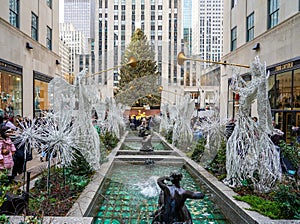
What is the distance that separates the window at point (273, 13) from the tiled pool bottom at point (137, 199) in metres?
11.3

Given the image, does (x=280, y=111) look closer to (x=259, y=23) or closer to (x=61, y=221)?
(x=259, y=23)

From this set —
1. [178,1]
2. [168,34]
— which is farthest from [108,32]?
[178,1]

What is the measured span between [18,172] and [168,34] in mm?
50097

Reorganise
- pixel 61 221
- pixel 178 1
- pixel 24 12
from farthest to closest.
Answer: pixel 178 1 < pixel 24 12 < pixel 61 221

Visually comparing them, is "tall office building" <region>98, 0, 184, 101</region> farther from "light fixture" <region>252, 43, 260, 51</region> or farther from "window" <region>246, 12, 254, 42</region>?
"light fixture" <region>252, 43, 260, 51</region>

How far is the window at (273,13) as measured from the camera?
17094 mm

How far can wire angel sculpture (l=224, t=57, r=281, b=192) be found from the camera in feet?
21.4

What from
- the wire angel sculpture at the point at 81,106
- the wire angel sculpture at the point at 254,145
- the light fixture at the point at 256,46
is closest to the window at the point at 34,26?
the wire angel sculpture at the point at 81,106

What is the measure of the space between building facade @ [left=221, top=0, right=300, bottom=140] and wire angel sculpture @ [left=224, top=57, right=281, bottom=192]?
268 inches

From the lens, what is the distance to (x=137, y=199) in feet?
22.5

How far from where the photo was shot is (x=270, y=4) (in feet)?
59.0

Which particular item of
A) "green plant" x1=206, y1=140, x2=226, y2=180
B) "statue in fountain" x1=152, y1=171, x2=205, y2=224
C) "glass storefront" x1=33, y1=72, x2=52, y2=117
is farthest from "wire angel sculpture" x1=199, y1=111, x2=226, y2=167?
"glass storefront" x1=33, y1=72, x2=52, y2=117

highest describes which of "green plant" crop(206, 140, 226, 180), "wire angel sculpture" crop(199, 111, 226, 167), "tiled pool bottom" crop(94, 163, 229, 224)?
"wire angel sculpture" crop(199, 111, 226, 167)

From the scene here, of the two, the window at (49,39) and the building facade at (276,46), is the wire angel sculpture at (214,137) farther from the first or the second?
the window at (49,39)
